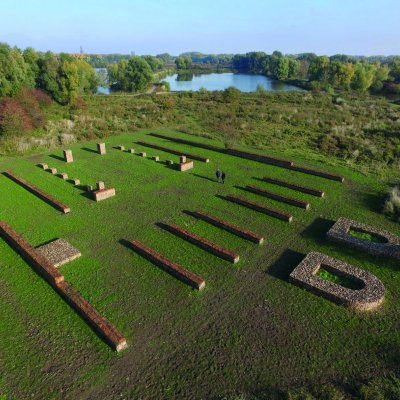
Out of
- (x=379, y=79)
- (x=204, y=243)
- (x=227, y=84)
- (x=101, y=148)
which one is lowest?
(x=227, y=84)

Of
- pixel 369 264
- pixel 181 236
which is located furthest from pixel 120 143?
pixel 369 264

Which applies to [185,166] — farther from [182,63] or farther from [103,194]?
[182,63]

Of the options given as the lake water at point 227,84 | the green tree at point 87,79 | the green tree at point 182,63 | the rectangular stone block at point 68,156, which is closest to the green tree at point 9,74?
the rectangular stone block at point 68,156

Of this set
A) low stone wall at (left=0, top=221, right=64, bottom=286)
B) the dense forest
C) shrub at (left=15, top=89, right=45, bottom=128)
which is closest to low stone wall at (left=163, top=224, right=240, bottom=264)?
low stone wall at (left=0, top=221, right=64, bottom=286)

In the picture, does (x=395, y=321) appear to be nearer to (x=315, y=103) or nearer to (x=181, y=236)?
(x=181, y=236)

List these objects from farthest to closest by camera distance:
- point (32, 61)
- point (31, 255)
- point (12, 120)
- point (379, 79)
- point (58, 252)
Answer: point (379, 79), point (32, 61), point (12, 120), point (58, 252), point (31, 255)

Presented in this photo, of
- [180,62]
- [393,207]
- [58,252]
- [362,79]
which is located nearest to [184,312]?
[58,252]

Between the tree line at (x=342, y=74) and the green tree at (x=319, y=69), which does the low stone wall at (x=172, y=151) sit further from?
the green tree at (x=319, y=69)
